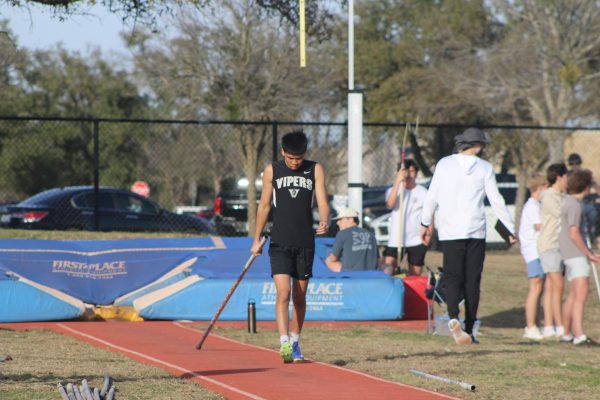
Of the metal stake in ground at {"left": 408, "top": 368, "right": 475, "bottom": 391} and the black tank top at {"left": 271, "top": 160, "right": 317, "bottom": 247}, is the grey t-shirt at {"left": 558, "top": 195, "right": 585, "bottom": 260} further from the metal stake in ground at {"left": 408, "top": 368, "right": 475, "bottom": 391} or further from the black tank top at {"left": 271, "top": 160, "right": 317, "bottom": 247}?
the black tank top at {"left": 271, "top": 160, "right": 317, "bottom": 247}

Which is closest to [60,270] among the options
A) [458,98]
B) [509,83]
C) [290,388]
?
[290,388]

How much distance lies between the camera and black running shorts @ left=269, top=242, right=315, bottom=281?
8406 mm

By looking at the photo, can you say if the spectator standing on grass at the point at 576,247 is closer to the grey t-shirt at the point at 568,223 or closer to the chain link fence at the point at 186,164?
the grey t-shirt at the point at 568,223

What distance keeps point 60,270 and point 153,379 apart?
18.7 ft

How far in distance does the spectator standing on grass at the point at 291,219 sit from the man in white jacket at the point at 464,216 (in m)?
1.88

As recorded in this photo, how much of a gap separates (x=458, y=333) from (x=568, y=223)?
1.95 metres

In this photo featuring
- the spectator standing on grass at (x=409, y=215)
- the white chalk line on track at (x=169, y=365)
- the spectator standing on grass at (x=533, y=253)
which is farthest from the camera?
the spectator standing on grass at (x=409, y=215)

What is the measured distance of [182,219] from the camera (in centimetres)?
2098

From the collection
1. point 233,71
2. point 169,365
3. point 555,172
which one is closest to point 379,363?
point 169,365

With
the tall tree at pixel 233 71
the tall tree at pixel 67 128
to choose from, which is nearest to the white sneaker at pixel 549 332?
the tall tree at pixel 233 71

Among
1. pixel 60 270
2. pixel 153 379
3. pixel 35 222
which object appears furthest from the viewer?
pixel 35 222

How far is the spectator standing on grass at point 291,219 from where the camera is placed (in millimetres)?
8344

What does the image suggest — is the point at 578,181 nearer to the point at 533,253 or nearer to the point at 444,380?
the point at 533,253

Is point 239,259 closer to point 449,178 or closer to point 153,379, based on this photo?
point 449,178
